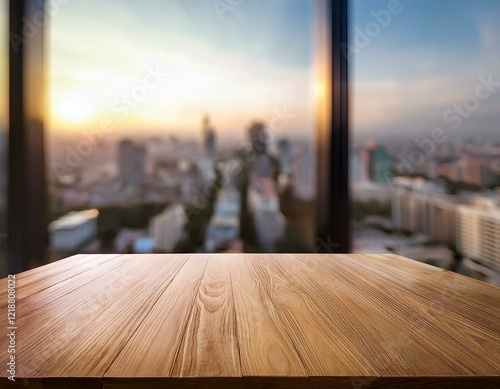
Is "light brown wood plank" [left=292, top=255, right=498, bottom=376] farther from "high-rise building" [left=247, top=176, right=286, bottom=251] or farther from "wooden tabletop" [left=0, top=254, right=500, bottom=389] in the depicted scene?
"high-rise building" [left=247, top=176, right=286, bottom=251]

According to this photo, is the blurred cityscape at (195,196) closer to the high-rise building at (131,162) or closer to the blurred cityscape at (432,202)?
the high-rise building at (131,162)

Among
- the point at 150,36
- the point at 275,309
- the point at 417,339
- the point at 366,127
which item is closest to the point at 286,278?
the point at 275,309

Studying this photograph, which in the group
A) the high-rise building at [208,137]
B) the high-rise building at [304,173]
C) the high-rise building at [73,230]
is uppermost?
the high-rise building at [208,137]

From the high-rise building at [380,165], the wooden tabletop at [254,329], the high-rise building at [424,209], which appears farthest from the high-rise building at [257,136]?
the wooden tabletop at [254,329]

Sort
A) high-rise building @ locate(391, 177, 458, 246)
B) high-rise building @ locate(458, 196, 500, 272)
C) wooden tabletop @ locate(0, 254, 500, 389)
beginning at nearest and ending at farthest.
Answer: wooden tabletop @ locate(0, 254, 500, 389) → high-rise building @ locate(458, 196, 500, 272) → high-rise building @ locate(391, 177, 458, 246)

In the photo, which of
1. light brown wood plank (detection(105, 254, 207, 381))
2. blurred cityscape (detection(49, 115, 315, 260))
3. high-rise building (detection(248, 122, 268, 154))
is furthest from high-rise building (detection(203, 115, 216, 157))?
light brown wood plank (detection(105, 254, 207, 381))

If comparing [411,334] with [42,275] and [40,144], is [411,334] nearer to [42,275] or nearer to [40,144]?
[42,275]

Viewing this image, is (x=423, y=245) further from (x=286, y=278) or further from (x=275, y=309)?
(x=275, y=309)
